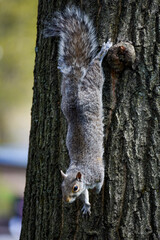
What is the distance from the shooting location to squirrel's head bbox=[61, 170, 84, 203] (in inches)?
70.3

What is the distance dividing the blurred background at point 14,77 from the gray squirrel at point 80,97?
12.5ft

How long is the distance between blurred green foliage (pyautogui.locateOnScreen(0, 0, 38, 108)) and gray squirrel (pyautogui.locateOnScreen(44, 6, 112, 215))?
272 inches

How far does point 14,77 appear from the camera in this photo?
1168 cm

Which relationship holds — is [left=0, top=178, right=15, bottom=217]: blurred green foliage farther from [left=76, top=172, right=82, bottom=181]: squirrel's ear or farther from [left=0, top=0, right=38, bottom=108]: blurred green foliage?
[left=76, top=172, right=82, bottom=181]: squirrel's ear

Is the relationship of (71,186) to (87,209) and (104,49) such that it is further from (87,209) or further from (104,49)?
(104,49)

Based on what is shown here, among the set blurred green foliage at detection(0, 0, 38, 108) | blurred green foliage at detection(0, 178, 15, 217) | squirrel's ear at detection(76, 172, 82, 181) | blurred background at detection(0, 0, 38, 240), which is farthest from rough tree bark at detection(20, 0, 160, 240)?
blurred green foliage at detection(0, 0, 38, 108)

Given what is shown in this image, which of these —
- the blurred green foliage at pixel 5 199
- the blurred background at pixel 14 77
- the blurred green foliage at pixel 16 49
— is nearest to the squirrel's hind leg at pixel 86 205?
the blurred background at pixel 14 77

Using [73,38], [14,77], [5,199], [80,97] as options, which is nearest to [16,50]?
[14,77]

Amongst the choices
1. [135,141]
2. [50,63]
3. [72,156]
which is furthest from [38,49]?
[135,141]

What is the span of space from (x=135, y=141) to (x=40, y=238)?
29.4 inches

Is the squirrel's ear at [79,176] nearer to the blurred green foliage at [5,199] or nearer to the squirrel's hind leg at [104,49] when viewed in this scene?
the squirrel's hind leg at [104,49]

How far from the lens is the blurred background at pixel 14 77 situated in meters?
6.88

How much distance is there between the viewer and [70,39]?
76.4 inches

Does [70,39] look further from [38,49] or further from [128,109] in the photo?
[128,109]
